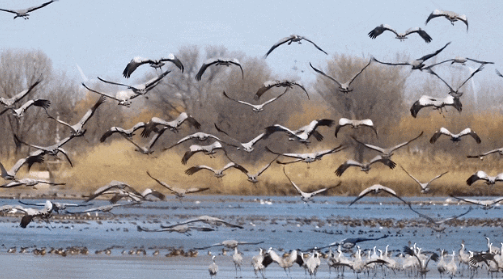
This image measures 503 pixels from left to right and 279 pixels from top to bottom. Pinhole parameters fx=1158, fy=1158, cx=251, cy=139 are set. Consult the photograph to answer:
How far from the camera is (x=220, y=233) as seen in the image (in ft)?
119

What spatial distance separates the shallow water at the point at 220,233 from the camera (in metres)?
26.3

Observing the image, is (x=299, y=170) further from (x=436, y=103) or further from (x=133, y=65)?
(x=133, y=65)

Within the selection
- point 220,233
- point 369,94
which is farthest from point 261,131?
point 220,233

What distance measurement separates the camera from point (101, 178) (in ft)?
176

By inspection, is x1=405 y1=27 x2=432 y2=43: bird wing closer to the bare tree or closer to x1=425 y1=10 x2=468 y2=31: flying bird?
x1=425 y1=10 x2=468 y2=31: flying bird

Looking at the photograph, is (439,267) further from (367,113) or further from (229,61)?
(367,113)

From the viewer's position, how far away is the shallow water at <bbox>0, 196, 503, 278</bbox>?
26312mm

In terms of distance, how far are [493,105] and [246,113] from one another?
20839mm

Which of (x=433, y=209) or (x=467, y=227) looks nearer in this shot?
(x=467, y=227)

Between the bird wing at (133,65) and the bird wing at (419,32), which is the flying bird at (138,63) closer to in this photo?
the bird wing at (133,65)

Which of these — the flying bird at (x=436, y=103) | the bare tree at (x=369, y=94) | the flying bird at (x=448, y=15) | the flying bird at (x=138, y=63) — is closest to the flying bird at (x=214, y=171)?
the flying bird at (x=138, y=63)

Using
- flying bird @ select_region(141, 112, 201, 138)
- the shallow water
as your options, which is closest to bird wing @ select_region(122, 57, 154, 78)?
flying bird @ select_region(141, 112, 201, 138)

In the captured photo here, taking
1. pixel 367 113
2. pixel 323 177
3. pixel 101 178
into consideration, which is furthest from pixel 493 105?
pixel 101 178

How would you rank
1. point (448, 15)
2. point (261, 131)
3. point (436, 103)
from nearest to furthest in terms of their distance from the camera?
point (448, 15)
point (436, 103)
point (261, 131)
